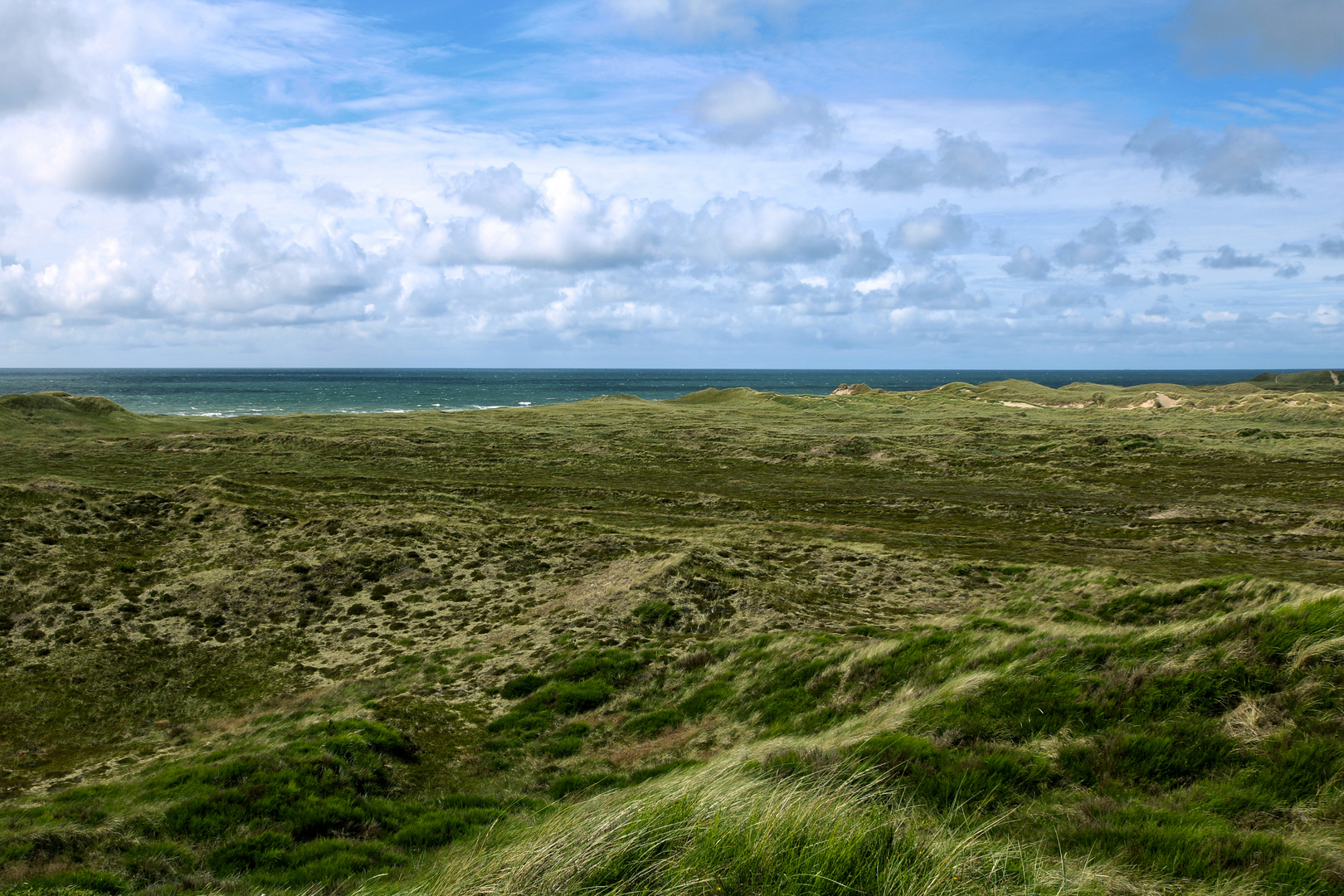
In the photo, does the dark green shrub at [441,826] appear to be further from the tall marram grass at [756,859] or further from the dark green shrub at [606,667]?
the dark green shrub at [606,667]

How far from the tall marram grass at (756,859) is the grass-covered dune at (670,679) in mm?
40

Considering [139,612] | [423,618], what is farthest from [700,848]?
[139,612]

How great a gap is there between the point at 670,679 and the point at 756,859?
14.6 metres

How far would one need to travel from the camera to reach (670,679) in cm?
2028

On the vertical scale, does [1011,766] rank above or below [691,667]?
above

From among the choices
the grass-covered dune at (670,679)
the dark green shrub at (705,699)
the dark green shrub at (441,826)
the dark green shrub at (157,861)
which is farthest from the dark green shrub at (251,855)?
the dark green shrub at (705,699)

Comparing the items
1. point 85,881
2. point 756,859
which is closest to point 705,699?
point 85,881

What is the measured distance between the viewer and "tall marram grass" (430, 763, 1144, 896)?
228 inches

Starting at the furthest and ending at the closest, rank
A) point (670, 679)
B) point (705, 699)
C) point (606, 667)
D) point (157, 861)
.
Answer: point (606, 667)
point (670, 679)
point (705, 699)
point (157, 861)

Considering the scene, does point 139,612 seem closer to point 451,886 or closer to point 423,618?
point 423,618

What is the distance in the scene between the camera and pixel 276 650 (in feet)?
81.9

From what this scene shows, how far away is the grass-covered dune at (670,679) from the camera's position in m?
7.28

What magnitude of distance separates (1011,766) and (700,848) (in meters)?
6.88

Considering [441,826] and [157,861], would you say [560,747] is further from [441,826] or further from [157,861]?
[157,861]
